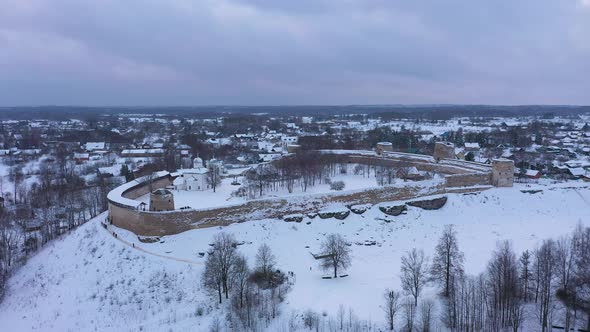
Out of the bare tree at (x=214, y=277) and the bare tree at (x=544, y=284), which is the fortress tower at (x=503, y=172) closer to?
the bare tree at (x=544, y=284)

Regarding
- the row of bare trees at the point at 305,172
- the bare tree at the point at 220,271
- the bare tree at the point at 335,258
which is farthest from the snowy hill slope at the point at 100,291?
the row of bare trees at the point at 305,172

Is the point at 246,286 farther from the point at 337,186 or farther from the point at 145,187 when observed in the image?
the point at 145,187

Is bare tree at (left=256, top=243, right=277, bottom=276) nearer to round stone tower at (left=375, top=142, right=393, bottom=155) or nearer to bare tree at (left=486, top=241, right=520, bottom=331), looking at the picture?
bare tree at (left=486, top=241, right=520, bottom=331)

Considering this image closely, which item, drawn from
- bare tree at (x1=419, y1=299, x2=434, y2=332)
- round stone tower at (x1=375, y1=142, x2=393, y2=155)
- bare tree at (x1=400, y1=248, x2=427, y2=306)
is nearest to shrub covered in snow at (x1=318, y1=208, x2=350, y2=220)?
bare tree at (x1=400, y1=248, x2=427, y2=306)

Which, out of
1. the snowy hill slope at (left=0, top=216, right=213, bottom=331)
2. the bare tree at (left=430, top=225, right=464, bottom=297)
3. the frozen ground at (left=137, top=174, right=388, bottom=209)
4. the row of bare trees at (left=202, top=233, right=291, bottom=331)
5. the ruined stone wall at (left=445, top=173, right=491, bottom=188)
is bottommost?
the snowy hill slope at (left=0, top=216, right=213, bottom=331)

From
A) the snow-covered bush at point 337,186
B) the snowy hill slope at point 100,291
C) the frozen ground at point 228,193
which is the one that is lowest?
the snowy hill slope at point 100,291

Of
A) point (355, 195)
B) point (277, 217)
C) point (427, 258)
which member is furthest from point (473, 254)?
point (277, 217)

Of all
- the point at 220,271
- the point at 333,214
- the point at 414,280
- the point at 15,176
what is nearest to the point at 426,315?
the point at 414,280
